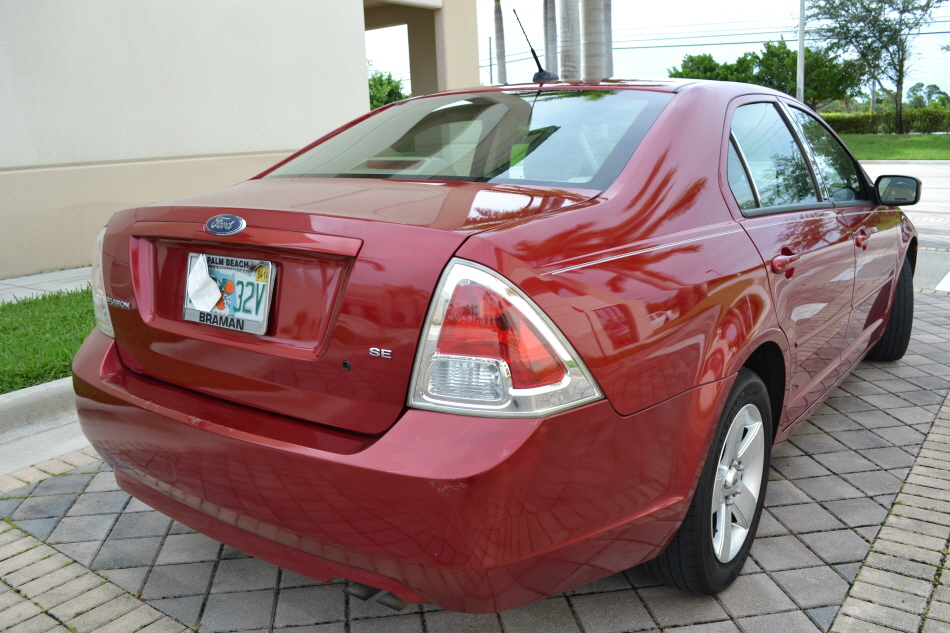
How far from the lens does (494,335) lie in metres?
1.74

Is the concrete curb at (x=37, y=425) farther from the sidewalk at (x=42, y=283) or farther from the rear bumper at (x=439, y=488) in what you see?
the sidewalk at (x=42, y=283)

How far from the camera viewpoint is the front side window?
354 cm

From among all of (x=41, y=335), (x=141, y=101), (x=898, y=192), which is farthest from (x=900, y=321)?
(x=141, y=101)

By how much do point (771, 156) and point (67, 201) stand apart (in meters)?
7.18

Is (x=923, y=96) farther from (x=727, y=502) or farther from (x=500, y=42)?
(x=727, y=502)

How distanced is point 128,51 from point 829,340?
7784mm

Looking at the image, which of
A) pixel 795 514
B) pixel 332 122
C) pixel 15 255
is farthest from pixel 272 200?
pixel 332 122

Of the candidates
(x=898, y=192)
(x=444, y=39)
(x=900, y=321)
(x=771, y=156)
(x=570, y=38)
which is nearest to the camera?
(x=771, y=156)

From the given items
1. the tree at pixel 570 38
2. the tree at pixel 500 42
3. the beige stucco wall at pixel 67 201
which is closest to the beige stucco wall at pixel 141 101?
the beige stucco wall at pixel 67 201

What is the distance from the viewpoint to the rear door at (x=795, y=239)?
8.70ft

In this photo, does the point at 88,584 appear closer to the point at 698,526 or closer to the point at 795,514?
the point at 698,526

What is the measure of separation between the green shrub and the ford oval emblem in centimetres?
4461

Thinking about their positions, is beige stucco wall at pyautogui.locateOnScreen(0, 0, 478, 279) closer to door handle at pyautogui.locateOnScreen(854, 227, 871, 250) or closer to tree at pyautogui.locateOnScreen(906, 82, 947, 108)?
door handle at pyautogui.locateOnScreen(854, 227, 871, 250)

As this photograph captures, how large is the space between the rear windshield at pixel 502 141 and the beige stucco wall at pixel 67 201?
5.79 m
